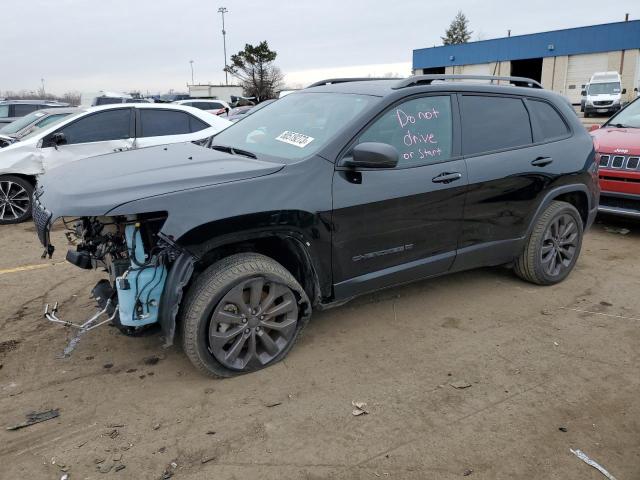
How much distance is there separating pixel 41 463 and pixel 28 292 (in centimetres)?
255

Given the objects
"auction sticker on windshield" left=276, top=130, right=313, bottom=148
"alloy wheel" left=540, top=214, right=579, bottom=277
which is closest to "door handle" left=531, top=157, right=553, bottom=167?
"alloy wheel" left=540, top=214, right=579, bottom=277

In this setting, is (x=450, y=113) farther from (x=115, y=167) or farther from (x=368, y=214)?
(x=115, y=167)

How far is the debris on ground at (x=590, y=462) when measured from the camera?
8.17ft

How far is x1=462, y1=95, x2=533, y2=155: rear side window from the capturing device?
4.02 metres

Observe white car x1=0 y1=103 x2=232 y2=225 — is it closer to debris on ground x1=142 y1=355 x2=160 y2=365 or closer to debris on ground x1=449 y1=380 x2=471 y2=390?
debris on ground x1=142 y1=355 x2=160 y2=365

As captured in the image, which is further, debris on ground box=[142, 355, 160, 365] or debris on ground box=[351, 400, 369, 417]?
debris on ground box=[142, 355, 160, 365]

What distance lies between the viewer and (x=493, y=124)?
165 inches

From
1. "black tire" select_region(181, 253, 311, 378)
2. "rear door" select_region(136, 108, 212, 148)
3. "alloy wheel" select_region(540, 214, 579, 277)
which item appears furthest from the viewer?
"rear door" select_region(136, 108, 212, 148)

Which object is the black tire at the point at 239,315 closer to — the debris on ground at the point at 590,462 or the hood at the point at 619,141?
the debris on ground at the point at 590,462

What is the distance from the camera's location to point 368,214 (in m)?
3.47

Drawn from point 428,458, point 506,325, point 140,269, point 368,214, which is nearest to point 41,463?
point 140,269

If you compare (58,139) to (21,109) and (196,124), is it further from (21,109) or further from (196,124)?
(21,109)

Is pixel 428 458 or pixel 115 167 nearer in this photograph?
pixel 428 458

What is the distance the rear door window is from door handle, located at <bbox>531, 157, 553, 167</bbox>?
5274mm
